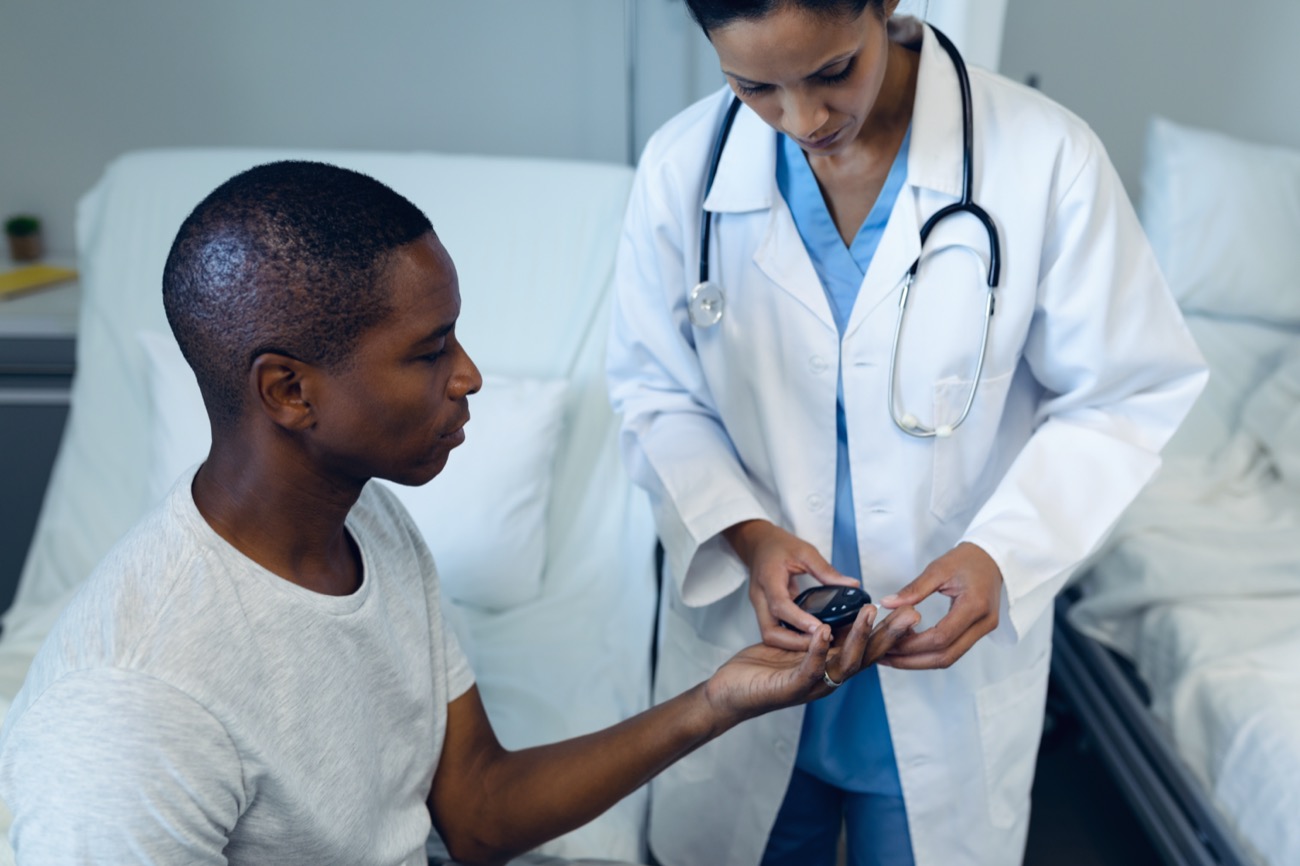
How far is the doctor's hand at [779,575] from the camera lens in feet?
3.34

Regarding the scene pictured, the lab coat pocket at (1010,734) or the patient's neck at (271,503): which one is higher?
the patient's neck at (271,503)

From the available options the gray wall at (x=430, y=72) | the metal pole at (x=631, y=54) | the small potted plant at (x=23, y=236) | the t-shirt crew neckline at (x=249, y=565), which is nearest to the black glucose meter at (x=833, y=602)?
the t-shirt crew neckline at (x=249, y=565)

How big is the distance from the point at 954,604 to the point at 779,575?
167 millimetres

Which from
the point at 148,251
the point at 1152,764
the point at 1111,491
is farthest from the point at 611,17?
the point at 1152,764

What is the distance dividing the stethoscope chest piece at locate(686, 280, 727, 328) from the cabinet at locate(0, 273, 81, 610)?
1441mm

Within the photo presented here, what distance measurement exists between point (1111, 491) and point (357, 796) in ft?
2.60

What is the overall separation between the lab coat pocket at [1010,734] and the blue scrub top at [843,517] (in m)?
0.11

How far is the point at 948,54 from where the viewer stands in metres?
1.15

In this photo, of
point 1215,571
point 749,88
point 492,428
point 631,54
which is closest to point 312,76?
point 631,54

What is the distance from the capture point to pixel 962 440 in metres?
1.14

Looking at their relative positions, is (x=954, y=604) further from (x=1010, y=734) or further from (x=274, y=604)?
(x=274, y=604)

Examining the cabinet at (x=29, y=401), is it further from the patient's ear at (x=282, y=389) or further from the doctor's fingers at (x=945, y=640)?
the doctor's fingers at (x=945, y=640)

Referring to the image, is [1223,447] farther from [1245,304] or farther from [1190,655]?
[1190,655]

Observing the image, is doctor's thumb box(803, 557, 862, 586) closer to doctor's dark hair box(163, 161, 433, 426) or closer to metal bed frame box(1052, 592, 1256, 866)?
doctor's dark hair box(163, 161, 433, 426)
